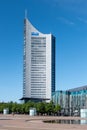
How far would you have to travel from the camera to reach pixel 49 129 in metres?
62.0

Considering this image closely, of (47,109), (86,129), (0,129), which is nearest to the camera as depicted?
(0,129)

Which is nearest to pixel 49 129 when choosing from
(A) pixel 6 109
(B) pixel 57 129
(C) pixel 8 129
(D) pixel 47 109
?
(B) pixel 57 129

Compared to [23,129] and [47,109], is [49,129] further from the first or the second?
[47,109]

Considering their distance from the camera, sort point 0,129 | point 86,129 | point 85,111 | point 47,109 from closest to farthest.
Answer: point 0,129 → point 86,129 → point 85,111 → point 47,109

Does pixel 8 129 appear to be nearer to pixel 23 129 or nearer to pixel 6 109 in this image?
pixel 23 129

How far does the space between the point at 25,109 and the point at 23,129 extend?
13205 centimetres

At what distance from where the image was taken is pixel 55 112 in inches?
7470

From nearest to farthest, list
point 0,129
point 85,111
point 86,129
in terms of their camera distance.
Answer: point 0,129 → point 86,129 → point 85,111

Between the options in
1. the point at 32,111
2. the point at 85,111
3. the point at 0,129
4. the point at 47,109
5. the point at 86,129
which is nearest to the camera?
the point at 0,129

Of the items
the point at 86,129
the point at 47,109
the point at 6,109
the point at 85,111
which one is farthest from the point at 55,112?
the point at 86,129

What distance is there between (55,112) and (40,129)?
421 ft

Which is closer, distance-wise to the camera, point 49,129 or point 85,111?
point 49,129

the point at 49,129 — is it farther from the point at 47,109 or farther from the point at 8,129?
the point at 47,109

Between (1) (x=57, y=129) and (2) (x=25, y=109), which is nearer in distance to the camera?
(1) (x=57, y=129)
